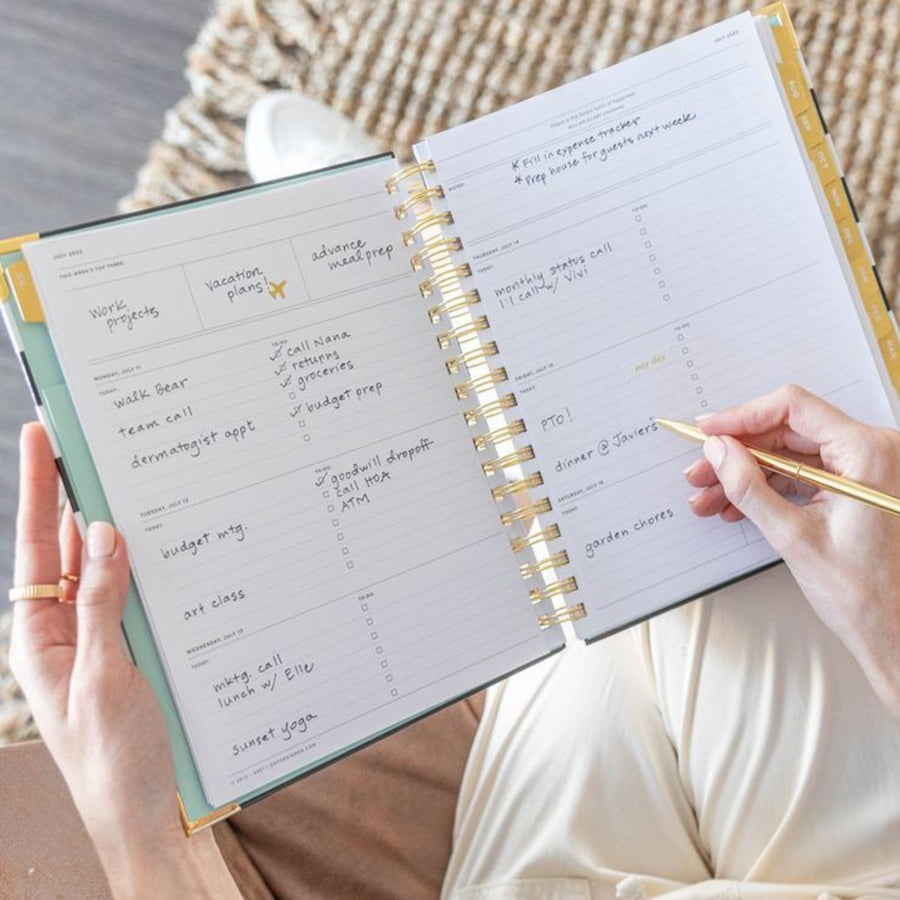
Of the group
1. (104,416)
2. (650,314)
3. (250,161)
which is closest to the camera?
(104,416)

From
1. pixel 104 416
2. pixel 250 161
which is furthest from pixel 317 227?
pixel 250 161

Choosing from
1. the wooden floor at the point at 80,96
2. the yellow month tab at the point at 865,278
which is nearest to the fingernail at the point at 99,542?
the yellow month tab at the point at 865,278

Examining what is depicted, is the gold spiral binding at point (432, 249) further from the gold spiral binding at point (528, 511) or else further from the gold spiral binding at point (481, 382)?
the gold spiral binding at point (528, 511)

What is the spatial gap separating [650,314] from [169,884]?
0.53m

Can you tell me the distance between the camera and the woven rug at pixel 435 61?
133 centimetres

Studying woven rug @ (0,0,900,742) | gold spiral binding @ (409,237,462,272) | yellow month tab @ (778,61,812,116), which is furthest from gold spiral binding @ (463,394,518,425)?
woven rug @ (0,0,900,742)

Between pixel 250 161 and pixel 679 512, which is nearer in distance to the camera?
pixel 679 512

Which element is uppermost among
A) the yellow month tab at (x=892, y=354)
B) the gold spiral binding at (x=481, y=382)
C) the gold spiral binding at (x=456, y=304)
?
the gold spiral binding at (x=456, y=304)

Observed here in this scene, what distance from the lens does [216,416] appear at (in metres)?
0.73

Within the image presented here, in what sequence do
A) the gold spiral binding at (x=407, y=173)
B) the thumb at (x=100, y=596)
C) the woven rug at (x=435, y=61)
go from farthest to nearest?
1. the woven rug at (x=435, y=61)
2. the gold spiral binding at (x=407, y=173)
3. the thumb at (x=100, y=596)

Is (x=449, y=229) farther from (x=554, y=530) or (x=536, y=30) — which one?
(x=536, y=30)

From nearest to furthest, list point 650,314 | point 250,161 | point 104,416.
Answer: point 104,416 → point 650,314 → point 250,161

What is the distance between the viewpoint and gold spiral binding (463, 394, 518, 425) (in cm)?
78

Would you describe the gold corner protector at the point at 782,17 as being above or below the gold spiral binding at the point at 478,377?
above
